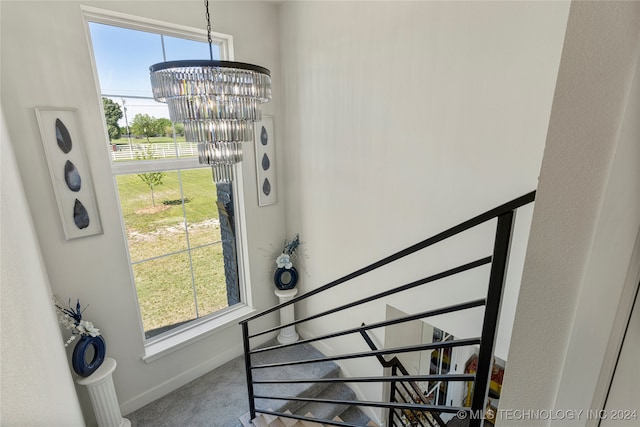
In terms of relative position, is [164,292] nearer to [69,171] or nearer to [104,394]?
[104,394]

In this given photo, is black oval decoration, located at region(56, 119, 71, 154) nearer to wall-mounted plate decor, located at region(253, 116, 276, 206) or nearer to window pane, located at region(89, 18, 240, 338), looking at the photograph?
window pane, located at region(89, 18, 240, 338)

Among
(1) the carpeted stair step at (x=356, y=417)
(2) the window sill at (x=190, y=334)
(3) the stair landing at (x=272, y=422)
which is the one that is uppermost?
(2) the window sill at (x=190, y=334)

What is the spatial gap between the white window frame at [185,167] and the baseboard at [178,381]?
0.32 metres

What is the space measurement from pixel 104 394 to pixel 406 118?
10.2 feet

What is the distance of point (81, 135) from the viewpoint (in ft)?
7.09

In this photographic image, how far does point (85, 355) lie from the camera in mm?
2334

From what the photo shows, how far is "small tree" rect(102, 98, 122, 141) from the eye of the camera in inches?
93.0

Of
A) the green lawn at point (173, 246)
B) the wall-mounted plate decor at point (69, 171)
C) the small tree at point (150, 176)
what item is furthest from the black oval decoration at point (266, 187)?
the wall-mounted plate decor at point (69, 171)

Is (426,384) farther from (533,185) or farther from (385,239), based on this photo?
(533,185)

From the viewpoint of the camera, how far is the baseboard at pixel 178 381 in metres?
2.75

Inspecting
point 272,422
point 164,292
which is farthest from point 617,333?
point 164,292

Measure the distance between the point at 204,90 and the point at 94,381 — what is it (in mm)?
2341

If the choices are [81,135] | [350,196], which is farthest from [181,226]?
[350,196]

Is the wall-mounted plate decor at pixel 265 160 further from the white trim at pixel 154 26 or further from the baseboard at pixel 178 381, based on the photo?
the baseboard at pixel 178 381
